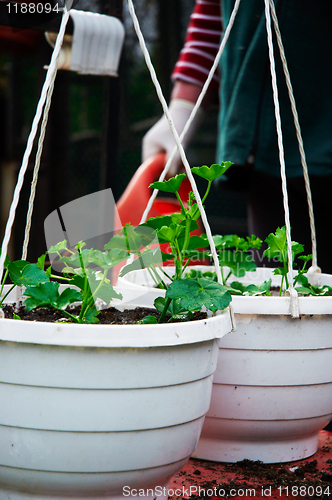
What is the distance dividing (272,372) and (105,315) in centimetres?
27

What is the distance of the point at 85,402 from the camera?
49 centimetres

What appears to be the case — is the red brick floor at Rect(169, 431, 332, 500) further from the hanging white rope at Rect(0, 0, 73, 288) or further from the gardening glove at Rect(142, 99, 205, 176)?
the gardening glove at Rect(142, 99, 205, 176)

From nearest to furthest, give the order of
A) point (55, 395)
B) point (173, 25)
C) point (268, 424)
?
point (55, 395), point (268, 424), point (173, 25)

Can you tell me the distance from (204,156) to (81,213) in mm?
1971

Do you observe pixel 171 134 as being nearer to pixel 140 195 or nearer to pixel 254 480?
pixel 140 195

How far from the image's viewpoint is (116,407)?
19.7 inches

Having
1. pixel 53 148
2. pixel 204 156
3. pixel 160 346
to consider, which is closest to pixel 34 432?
pixel 160 346

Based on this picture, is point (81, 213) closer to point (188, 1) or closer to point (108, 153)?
point (108, 153)

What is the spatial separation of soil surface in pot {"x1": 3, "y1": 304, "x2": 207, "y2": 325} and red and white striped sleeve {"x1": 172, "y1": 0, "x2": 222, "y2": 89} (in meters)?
0.92

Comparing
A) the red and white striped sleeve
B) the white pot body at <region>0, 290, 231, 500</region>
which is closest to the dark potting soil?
the white pot body at <region>0, 290, 231, 500</region>

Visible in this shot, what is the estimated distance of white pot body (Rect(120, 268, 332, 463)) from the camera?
69cm

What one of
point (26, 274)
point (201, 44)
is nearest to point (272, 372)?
point (26, 274)

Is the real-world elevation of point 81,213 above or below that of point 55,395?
above

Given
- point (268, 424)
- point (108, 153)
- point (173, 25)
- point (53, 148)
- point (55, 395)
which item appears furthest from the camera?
point (173, 25)
